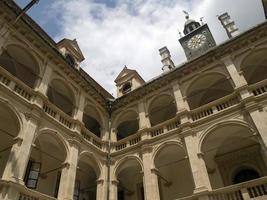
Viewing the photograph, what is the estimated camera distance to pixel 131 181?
56.9ft

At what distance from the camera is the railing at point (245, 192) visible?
993 cm

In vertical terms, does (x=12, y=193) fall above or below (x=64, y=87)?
below

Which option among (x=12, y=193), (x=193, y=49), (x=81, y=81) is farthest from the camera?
(x=193, y=49)

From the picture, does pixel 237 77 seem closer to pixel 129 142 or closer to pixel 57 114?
pixel 129 142

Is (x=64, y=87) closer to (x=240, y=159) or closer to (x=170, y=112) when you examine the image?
(x=170, y=112)

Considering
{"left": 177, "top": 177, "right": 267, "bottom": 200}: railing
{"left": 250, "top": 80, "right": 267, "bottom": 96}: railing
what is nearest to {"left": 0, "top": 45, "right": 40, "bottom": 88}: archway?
{"left": 177, "top": 177, "right": 267, "bottom": 200}: railing

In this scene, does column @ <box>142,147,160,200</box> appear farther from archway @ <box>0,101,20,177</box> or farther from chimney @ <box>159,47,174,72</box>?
chimney @ <box>159,47,174,72</box>

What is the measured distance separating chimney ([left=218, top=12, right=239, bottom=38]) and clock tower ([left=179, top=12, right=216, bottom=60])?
262 cm

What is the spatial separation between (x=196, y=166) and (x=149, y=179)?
274 cm

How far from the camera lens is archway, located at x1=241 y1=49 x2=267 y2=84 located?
1457 cm

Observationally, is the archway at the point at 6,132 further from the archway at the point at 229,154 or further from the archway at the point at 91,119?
the archway at the point at 229,154

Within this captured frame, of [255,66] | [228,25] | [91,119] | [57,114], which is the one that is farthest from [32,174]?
[228,25]

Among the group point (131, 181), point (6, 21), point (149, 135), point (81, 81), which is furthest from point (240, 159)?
point (6, 21)

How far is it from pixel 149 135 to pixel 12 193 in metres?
8.13
